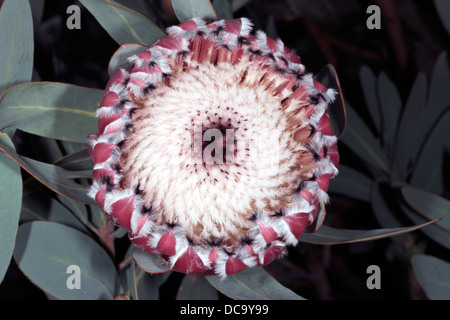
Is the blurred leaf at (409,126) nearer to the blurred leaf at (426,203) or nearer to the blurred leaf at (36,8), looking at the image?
the blurred leaf at (426,203)

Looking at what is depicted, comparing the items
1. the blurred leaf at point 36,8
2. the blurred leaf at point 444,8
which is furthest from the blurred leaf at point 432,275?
the blurred leaf at point 36,8

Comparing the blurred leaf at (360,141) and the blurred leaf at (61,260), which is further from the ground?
the blurred leaf at (360,141)

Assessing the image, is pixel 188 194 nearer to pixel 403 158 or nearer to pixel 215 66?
pixel 215 66

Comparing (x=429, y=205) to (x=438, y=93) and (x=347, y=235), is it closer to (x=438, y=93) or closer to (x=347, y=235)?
(x=347, y=235)

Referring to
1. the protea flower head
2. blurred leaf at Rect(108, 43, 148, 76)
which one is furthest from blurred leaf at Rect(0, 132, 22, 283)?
blurred leaf at Rect(108, 43, 148, 76)

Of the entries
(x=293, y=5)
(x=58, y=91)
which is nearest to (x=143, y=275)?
(x=58, y=91)

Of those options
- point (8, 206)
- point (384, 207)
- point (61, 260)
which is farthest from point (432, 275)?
point (8, 206)
